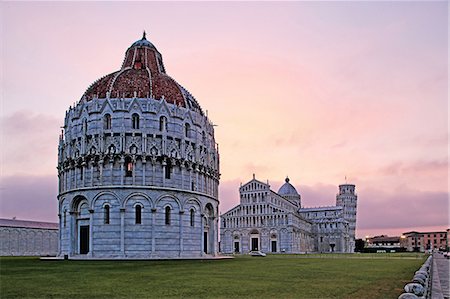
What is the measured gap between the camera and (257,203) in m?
134

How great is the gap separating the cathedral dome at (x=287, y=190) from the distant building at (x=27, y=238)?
75.2 meters

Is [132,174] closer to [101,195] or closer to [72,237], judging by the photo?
[101,195]

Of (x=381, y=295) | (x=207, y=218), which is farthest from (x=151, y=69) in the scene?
(x=381, y=295)

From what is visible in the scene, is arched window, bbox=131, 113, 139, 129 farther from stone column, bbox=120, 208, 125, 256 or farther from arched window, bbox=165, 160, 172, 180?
stone column, bbox=120, 208, 125, 256

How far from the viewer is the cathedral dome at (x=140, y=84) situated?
5881 centimetres

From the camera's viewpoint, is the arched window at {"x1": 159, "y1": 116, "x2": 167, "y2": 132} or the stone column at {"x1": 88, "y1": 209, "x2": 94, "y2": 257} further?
the arched window at {"x1": 159, "y1": 116, "x2": 167, "y2": 132}

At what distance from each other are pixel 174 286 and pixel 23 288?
6203 millimetres

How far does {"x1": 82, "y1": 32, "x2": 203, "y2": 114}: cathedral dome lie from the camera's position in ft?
193

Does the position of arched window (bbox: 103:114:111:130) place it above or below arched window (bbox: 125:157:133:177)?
above

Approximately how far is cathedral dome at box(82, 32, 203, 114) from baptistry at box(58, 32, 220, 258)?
0.13 metres

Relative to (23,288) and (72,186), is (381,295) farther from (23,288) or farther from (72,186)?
(72,186)

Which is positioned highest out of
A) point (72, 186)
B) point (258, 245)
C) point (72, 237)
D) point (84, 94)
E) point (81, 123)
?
point (84, 94)

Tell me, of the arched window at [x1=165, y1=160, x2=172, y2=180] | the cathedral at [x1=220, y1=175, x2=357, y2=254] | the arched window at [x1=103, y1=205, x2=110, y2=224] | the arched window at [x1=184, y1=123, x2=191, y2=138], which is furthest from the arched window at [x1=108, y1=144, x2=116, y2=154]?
the cathedral at [x1=220, y1=175, x2=357, y2=254]

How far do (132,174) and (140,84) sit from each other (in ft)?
37.8
